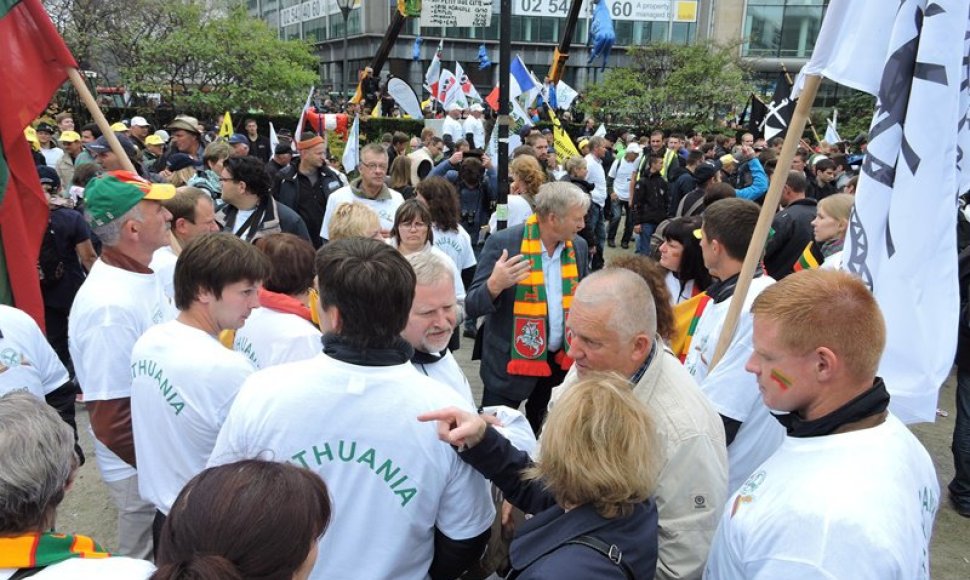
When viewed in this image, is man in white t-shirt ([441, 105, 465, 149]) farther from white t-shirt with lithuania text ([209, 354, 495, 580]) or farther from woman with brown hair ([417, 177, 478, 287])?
white t-shirt with lithuania text ([209, 354, 495, 580])

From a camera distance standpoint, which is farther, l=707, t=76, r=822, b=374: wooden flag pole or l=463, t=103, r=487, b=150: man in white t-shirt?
l=463, t=103, r=487, b=150: man in white t-shirt

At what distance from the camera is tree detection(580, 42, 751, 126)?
94.5 feet

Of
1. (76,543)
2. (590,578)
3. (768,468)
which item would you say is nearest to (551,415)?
(590,578)

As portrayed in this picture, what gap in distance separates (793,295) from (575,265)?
2.61 metres

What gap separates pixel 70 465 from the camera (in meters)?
1.69

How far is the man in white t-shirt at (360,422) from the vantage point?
185 cm

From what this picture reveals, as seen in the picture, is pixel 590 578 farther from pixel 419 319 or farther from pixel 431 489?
pixel 419 319

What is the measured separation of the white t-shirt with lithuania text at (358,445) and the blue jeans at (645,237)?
9.18 metres

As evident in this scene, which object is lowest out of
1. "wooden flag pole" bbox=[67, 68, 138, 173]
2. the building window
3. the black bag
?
the black bag

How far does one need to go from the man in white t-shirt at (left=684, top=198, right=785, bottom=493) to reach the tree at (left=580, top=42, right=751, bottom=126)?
27209mm

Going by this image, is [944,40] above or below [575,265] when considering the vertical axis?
above

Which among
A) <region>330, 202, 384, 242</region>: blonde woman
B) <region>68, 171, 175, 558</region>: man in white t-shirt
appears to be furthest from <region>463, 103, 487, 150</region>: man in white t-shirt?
<region>68, 171, 175, 558</region>: man in white t-shirt

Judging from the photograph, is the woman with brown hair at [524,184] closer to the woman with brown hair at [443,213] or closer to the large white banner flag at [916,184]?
the woman with brown hair at [443,213]

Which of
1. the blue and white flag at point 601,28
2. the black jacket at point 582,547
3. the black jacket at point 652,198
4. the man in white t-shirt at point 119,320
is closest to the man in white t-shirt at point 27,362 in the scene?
the man in white t-shirt at point 119,320
